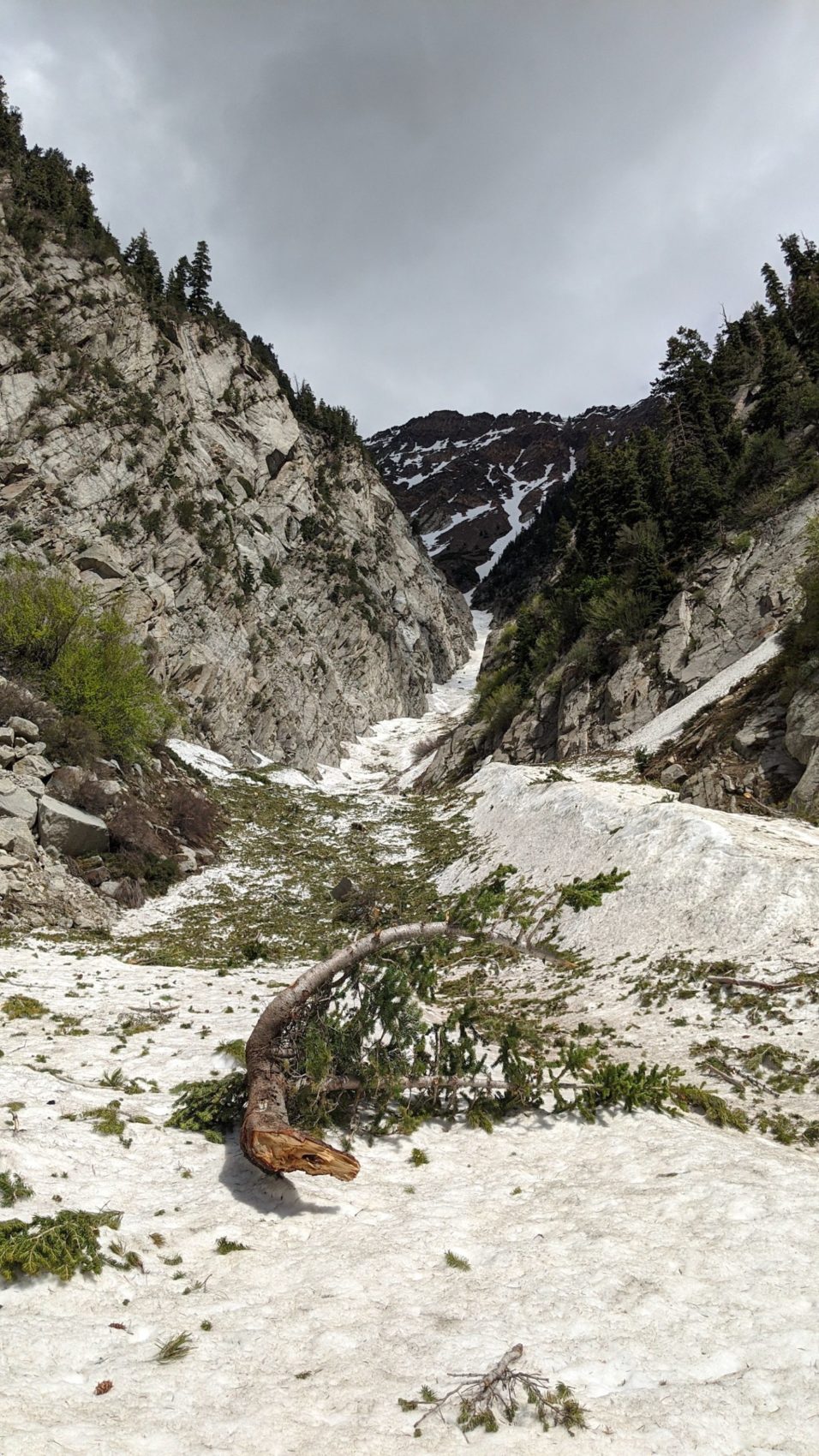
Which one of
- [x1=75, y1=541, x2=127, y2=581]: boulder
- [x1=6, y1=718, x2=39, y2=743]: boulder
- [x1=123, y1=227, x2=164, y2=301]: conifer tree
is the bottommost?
[x1=6, y1=718, x2=39, y2=743]: boulder

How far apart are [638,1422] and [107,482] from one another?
62.5m

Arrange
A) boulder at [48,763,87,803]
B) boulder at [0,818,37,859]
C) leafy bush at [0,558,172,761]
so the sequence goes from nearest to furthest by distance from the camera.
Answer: boulder at [0,818,37,859] < boulder at [48,763,87,803] < leafy bush at [0,558,172,761]

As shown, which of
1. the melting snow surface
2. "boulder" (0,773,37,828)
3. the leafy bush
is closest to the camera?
"boulder" (0,773,37,828)

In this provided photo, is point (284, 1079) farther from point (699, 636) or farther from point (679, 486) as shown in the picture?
point (679, 486)

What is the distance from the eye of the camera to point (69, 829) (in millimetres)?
20141

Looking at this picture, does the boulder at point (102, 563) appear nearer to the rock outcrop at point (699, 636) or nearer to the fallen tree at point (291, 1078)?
the rock outcrop at point (699, 636)

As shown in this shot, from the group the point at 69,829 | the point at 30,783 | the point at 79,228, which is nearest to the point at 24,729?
the point at 30,783

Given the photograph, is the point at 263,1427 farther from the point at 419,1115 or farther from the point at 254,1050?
the point at 419,1115

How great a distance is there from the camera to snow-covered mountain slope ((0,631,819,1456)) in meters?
3.90

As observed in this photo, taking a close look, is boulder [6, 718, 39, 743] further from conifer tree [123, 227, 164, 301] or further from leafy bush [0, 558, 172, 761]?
conifer tree [123, 227, 164, 301]

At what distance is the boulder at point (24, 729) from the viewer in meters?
22.2

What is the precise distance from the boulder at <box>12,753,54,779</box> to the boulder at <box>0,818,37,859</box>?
2.95m

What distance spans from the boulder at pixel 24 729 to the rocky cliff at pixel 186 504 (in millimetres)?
21771

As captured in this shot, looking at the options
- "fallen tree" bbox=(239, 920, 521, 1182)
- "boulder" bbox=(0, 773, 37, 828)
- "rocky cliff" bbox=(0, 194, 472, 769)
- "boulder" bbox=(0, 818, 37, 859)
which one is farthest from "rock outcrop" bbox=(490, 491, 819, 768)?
"rocky cliff" bbox=(0, 194, 472, 769)
